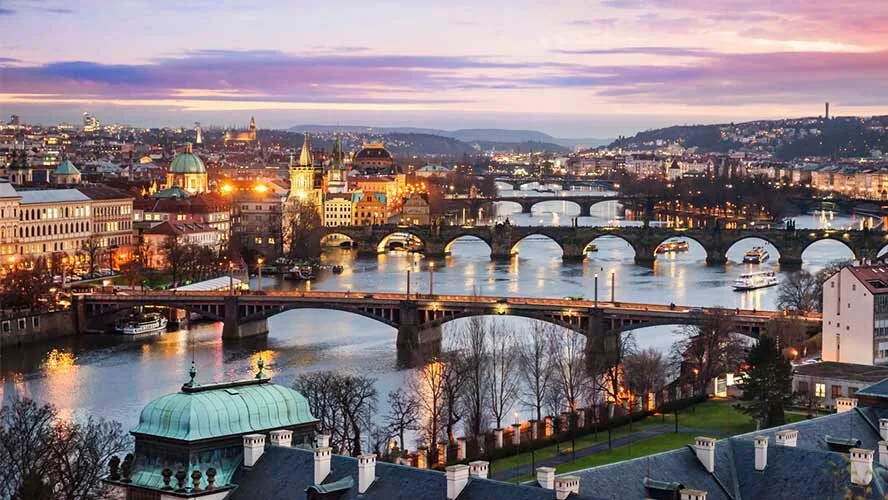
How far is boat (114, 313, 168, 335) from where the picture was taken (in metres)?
55.6

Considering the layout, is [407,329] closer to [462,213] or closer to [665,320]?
[665,320]

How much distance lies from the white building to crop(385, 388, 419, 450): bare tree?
10747 millimetres

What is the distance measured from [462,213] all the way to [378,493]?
10945 cm

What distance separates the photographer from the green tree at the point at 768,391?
109 ft

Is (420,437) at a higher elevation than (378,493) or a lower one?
lower

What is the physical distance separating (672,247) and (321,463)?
7760 centimetres

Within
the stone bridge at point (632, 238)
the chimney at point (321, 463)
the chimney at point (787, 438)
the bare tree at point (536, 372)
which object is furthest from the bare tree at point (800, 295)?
the chimney at point (321, 463)

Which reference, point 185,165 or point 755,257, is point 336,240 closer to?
point 185,165

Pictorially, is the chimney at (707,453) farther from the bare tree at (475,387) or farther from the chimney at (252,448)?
the bare tree at (475,387)

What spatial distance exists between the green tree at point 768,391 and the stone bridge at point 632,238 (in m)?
46.1

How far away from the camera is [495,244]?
90625mm

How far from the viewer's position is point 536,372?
3816cm

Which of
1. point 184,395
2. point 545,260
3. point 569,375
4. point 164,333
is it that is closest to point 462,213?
point 545,260

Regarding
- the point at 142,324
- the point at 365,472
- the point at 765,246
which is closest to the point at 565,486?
the point at 365,472
